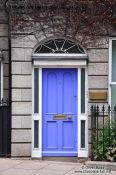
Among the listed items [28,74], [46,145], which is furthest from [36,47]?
[46,145]

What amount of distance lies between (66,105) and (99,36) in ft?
6.11

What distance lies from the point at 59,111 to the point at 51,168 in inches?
64.1

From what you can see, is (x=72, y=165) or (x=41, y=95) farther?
(x=41, y=95)

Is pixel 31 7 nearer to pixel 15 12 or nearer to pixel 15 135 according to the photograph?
pixel 15 12

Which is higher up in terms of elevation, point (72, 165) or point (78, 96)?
point (78, 96)

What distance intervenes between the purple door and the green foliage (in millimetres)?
743

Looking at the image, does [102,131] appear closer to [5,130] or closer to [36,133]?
[36,133]

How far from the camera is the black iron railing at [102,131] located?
10.6m

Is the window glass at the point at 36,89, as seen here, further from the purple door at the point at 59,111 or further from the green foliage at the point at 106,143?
the green foliage at the point at 106,143

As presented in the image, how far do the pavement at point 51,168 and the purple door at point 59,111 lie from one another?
53 centimetres

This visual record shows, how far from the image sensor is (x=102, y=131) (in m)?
10.9

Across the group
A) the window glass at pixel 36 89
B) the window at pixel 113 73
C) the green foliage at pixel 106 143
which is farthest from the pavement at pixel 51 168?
the window at pixel 113 73

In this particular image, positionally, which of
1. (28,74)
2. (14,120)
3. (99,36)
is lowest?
(14,120)

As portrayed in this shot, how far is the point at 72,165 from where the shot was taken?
10.6 meters
